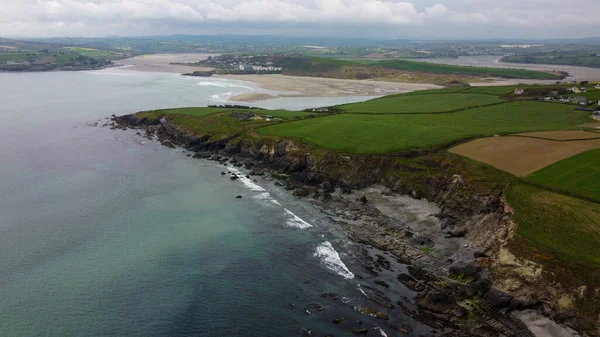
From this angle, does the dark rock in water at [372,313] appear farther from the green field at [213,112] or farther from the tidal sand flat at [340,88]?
the tidal sand flat at [340,88]

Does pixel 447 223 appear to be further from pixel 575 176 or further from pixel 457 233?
pixel 575 176

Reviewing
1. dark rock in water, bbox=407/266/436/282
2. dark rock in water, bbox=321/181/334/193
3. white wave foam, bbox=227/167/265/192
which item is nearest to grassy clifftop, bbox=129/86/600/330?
dark rock in water, bbox=321/181/334/193

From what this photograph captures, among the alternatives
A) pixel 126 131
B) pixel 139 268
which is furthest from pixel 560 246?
pixel 126 131

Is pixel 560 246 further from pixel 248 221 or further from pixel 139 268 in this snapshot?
pixel 139 268

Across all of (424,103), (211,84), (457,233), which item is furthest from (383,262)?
(211,84)

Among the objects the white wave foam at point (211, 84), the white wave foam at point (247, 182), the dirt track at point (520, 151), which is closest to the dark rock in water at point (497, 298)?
the dirt track at point (520, 151)

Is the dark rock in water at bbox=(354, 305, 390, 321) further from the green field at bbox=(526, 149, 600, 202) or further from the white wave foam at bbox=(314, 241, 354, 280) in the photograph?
the green field at bbox=(526, 149, 600, 202)
